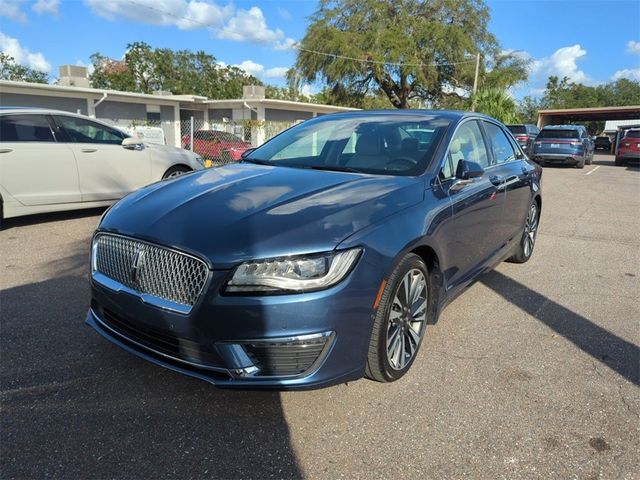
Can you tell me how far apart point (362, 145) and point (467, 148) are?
0.89 m

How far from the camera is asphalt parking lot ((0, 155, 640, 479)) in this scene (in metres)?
2.34

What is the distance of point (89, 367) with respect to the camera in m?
3.11

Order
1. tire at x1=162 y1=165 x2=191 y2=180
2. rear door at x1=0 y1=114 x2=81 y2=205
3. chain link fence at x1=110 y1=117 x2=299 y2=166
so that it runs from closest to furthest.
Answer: rear door at x1=0 y1=114 x2=81 y2=205
tire at x1=162 y1=165 x2=191 y2=180
chain link fence at x1=110 y1=117 x2=299 y2=166

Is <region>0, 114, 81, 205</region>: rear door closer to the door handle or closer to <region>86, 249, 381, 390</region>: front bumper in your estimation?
<region>86, 249, 381, 390</region>: front bumper

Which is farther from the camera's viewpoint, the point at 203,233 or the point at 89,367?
the point at 89,367

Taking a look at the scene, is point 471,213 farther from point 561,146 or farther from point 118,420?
point 561,146

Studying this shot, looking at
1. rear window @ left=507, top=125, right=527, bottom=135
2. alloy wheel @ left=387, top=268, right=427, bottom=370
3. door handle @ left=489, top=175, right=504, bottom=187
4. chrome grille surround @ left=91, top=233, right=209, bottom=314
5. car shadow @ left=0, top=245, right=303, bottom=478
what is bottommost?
car shadow @ left=0, top=245, right=303, bottom=478

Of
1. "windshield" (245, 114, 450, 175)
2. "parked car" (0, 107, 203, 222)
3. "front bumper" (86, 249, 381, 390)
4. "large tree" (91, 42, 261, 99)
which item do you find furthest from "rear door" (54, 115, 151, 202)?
"large tree" (91, 42, 261, 99)

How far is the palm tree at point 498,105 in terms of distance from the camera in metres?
30.2

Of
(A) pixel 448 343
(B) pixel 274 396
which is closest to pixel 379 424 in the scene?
(B) pixel 274 396

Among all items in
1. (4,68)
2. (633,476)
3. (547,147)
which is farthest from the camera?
(4,68)

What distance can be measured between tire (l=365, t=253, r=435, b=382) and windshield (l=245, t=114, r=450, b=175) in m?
0.79

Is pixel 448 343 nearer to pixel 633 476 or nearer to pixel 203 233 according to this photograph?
pixel 633 476

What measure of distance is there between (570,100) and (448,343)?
301 ft
